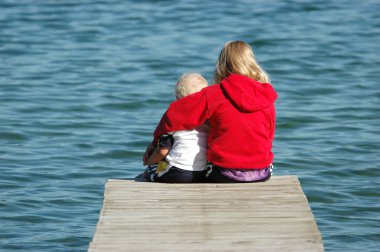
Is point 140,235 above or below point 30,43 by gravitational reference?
above

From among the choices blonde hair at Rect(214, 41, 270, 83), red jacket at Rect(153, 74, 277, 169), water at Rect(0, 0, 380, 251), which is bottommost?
water at Rect(0, 0, 380, 251)

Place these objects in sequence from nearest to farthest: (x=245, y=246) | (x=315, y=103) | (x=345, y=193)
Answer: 1. (x=245, y=246)
2. (x=345, y=193)
3. (x=315, y=103)

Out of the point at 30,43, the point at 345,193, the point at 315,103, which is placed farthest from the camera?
the point at 30,43

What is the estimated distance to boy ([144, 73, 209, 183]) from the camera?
5.43m

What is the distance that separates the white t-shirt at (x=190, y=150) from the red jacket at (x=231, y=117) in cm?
10

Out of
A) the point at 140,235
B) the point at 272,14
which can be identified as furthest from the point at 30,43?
the point at 140,235

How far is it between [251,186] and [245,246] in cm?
93

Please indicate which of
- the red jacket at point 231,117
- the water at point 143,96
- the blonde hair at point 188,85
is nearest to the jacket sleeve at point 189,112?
the red jacket at point 231,117

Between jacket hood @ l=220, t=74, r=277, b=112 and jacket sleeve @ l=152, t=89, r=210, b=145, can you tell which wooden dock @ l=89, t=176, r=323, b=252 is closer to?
jacket sleeve @ l=152, t=89, r=210, b=145

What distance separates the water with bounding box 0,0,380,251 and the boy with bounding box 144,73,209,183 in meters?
1.17

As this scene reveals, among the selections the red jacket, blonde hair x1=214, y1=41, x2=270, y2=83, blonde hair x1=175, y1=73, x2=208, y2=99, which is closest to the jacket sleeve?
the red jacket

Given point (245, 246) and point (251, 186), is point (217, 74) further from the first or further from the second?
point (245, 246)

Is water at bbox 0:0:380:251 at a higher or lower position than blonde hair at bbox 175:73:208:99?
lower

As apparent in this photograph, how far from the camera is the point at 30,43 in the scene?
44.1 ft
